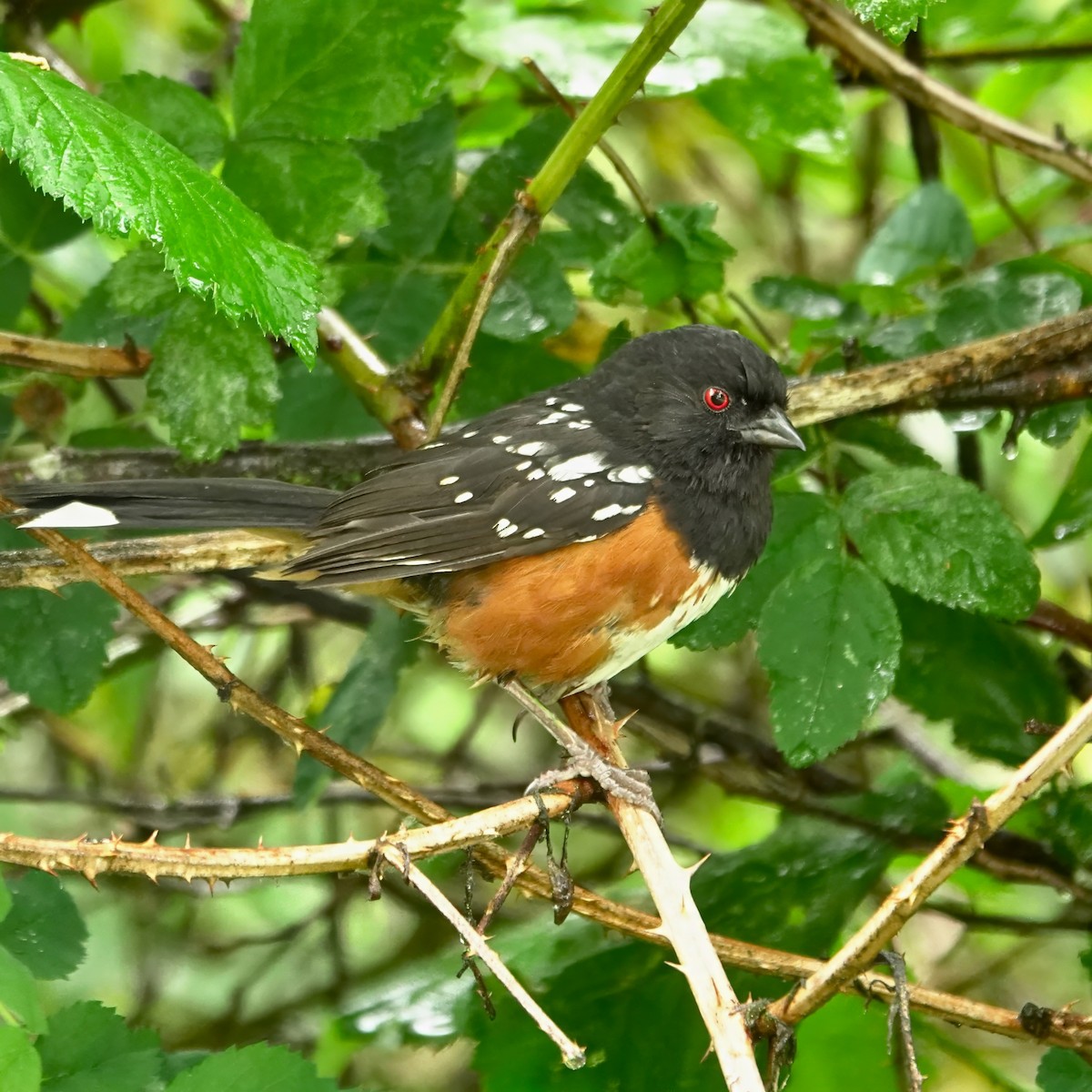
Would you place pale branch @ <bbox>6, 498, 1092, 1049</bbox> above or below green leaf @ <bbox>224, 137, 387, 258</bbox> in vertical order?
below

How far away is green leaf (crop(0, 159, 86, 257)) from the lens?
218 cm

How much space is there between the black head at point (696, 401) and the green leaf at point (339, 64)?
61 cm

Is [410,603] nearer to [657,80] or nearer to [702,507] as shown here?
[702,507]

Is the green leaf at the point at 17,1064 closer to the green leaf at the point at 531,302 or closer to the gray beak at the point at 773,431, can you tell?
the green leaf at the point at 531,302

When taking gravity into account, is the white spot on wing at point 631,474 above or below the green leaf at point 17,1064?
above

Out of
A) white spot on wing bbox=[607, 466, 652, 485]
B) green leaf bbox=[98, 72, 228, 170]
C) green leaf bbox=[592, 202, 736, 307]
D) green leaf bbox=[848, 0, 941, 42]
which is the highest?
green leaf bbox=[848, 0, 941, 42]

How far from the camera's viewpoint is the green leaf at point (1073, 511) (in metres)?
2.06

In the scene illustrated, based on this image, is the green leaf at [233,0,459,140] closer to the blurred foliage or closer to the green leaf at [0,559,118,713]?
the blurred foliage

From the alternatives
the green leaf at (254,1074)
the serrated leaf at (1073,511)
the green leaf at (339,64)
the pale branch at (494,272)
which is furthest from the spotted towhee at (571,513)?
the green leaf at (254,1074)

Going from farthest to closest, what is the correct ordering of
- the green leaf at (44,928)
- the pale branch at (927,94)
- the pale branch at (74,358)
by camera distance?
1. the pale branch at (927,94)
2. the pale branch at (74,358)
3. the green leaf at (44,928)

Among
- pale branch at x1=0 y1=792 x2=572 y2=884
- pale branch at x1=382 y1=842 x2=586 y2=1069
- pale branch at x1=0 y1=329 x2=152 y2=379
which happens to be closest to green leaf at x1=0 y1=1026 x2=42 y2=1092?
pale branch at x1=0 y1=792 x2=572 y2=884

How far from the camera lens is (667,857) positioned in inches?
63.8

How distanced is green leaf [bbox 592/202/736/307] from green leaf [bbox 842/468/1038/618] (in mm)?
472

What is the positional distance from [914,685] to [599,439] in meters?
0.66
